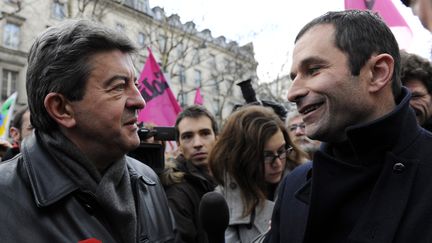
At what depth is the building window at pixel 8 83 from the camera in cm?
2406

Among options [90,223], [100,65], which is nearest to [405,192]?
[90,223]

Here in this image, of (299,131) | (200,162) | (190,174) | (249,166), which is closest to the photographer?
(249,166)

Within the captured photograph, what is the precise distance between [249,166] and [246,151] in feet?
0.34

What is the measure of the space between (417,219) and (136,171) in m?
1.33

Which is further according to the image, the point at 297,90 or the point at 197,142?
the point at 197,142

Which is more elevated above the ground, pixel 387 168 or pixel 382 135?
pixel 382 135

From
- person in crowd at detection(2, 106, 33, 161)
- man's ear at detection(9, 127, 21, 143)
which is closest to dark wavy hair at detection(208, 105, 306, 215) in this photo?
person in crowd at detection(2, 106, 33, 161)

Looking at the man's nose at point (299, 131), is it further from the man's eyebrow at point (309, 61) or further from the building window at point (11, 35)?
the building window at point (11, 35)

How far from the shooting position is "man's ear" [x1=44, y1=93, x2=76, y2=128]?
1.82 m

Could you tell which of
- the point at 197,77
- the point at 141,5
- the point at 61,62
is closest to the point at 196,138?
the point at 61,62

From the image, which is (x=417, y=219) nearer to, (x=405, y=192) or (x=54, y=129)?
(x=405, y=192)

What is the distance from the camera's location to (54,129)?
1.89 meters

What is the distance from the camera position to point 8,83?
79.8 ft

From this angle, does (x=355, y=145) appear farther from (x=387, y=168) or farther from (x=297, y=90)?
(x=297, y=90)
